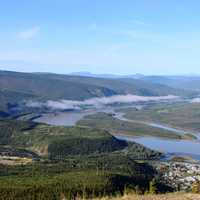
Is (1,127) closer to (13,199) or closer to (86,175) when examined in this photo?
(86,175)

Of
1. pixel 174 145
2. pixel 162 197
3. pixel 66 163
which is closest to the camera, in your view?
pixel 162 197

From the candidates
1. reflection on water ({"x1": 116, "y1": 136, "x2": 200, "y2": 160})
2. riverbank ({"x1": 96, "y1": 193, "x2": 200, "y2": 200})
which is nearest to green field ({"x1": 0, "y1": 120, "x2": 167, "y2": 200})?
reflection on water ({"x1": 116, "y1": 136, "x2": 200, "y2": 160})

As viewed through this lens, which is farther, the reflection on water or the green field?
the reflection on water

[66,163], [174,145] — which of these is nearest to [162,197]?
[66,163]

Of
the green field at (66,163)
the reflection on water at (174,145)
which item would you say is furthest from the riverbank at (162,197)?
the reflection on water at (174,145)

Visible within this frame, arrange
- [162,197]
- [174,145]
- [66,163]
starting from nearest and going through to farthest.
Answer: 1. [162,197]
2. [66,163]
3. [174,145]

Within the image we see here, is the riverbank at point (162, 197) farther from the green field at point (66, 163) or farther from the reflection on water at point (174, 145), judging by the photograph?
the reflection on water at point (174, 145)

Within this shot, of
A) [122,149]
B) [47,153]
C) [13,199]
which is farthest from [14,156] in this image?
[13,199]

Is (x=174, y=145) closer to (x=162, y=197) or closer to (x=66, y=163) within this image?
(x=66, y=163)

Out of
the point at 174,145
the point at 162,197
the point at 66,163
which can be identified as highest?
the point at 162,197

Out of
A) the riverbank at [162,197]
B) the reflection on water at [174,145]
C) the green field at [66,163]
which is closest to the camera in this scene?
the riverbank at [162,197]

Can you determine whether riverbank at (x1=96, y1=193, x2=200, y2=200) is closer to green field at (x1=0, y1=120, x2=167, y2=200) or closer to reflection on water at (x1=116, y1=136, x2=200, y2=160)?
green field at (x1=0, y1=120, x2=167, y2=200)
